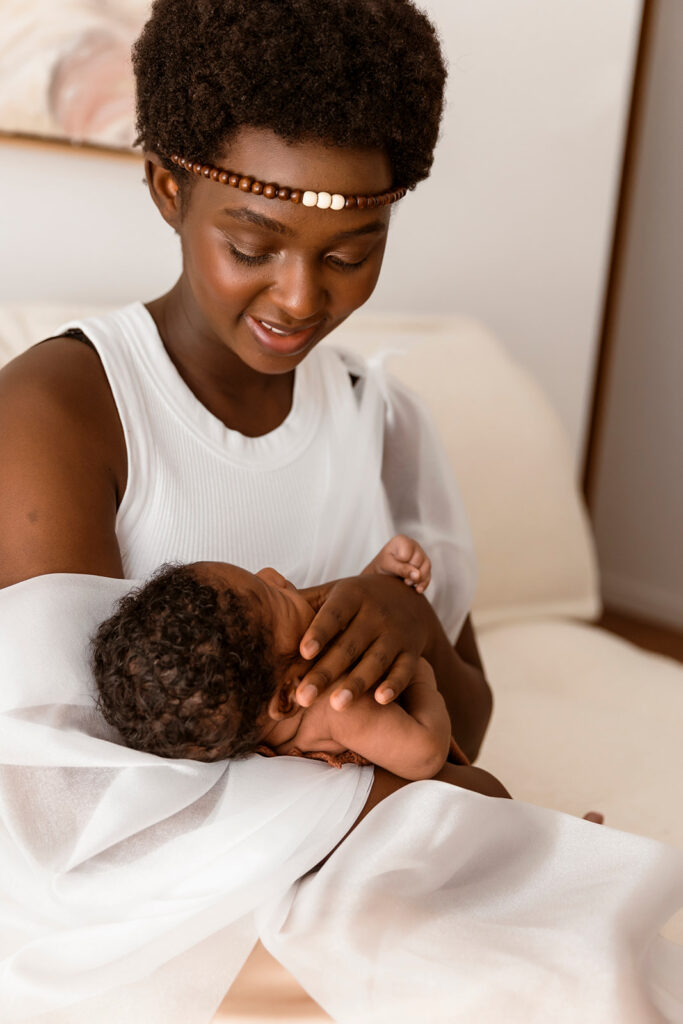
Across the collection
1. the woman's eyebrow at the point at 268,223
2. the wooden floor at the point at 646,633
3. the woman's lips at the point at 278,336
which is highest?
the woman's eyebrow at the point at 268,223

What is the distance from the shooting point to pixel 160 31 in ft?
3.76

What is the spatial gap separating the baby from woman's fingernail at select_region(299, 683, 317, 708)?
1.7 inches

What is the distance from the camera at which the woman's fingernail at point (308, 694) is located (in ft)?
3.28

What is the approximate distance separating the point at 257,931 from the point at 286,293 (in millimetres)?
601

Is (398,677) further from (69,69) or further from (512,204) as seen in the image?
(512,204)

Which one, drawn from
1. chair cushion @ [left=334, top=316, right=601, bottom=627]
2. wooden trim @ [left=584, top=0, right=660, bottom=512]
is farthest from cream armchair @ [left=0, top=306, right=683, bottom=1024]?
wooden trim @ [left=584, top=0, right=660, bottom=512]

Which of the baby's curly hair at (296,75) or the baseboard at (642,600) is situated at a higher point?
the baby's curly hair at (296,75)

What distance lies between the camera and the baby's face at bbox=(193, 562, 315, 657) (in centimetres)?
104

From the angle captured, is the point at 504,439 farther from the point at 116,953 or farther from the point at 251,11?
the point at 116,953

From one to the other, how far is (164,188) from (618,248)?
2.42m

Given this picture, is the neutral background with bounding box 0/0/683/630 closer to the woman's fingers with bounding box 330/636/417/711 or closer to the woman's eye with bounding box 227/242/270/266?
the woman's eye with bounding box 227/242/270/266

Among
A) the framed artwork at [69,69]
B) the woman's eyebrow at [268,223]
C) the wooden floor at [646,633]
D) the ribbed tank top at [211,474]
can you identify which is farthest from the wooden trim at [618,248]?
the woman's eyebrow at [268,223]

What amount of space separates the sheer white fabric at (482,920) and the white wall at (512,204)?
1288mm

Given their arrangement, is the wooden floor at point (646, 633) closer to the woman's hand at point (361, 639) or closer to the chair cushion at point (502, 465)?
the chair cushion at point (502, 465)
